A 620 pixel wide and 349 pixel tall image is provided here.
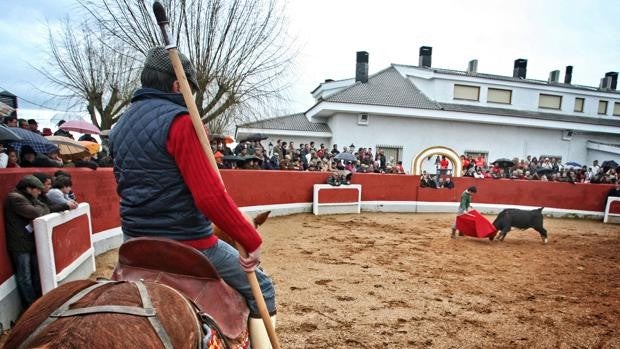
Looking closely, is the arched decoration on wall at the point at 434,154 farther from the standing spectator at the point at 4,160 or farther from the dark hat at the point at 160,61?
the dark hat at the point at 160,61

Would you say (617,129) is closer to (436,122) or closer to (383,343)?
(436,122)

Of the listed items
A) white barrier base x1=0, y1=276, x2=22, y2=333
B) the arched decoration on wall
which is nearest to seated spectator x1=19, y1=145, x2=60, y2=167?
white barrier base x1=0, y1=276, x2=22, y2=333

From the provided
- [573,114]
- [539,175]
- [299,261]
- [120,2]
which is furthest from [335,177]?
[573,114]

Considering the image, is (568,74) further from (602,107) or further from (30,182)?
(30,182)

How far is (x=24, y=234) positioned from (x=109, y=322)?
11.1 feet

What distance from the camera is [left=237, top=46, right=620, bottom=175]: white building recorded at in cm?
2014

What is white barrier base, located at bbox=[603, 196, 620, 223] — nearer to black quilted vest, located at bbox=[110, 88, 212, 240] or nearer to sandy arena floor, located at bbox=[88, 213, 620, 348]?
sandy arena floor, located at bbox=[88, 213, 620, 348]

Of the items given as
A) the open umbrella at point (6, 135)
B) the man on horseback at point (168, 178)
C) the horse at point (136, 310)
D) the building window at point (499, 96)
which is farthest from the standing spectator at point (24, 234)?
the building window at point (499, 96)

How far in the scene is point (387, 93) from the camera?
2189cm

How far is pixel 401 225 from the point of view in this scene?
34.8ft

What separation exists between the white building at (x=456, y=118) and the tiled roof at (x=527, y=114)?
83 mm

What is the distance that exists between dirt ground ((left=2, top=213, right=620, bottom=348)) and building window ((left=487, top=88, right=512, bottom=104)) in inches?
609

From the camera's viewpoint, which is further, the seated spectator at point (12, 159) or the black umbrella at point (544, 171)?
the black umbrella at point (544, 171)

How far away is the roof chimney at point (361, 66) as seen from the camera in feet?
77.6
